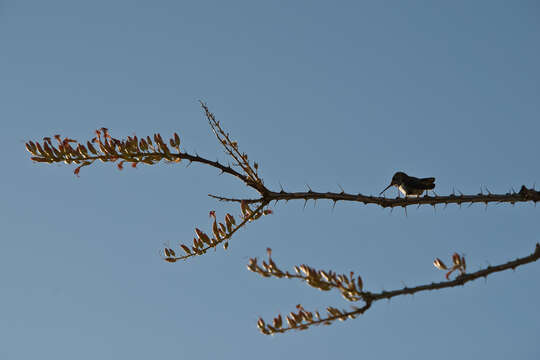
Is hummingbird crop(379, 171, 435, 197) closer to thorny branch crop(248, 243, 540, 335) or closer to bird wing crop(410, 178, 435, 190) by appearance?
bird wing crop(410, 178, 435, 190)

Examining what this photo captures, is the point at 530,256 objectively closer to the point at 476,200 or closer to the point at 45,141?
the point at 476,200

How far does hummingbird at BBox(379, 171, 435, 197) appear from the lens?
498 cm

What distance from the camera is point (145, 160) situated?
191 inches

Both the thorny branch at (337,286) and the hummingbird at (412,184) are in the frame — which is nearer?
A: the thorny branch at (337,286)

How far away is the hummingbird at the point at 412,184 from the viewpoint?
498 cm

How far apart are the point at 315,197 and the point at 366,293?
135 cm

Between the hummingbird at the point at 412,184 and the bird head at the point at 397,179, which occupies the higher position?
the bird head at the point at 397,179

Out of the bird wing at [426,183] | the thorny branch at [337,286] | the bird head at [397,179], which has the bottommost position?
the thorny branch at [337,286]

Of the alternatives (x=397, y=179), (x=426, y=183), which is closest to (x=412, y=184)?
(x=426, y=183)

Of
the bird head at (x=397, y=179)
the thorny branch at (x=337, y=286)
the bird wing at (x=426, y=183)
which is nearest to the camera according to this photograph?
the thorny branch at (x=337, y=286)

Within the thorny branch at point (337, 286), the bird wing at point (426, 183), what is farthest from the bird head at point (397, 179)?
the thorny branch at point (337, 286)

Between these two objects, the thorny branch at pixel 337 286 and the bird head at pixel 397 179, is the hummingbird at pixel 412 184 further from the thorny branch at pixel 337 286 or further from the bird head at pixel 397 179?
the thorny branch at pixel 337 286

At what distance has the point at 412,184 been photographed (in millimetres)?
5074

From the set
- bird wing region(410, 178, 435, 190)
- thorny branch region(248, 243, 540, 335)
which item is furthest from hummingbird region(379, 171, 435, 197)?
thorny branch region(248, 243, 540, 335)
